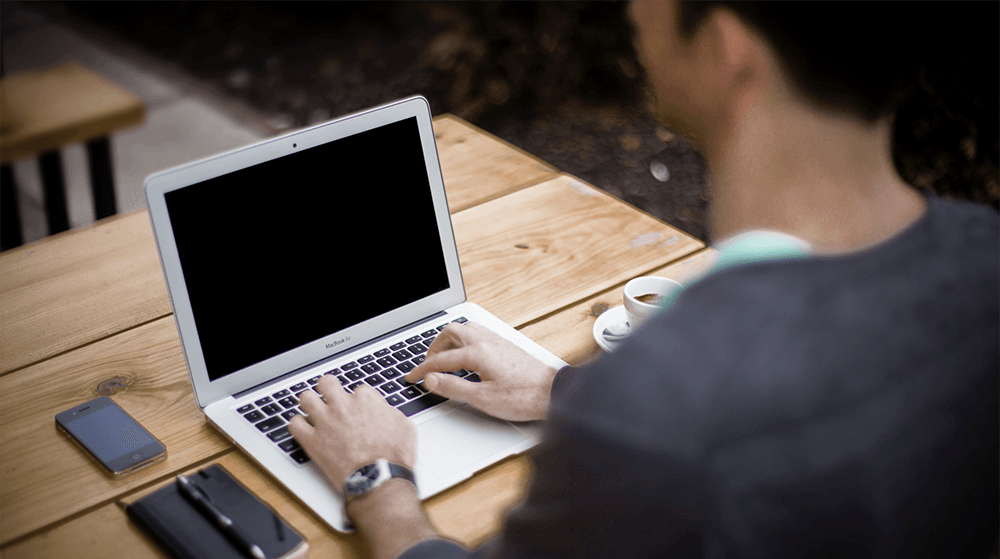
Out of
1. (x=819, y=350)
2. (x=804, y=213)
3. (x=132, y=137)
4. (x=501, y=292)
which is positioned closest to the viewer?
(x=819, y=350)

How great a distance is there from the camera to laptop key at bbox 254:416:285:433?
1.07 metres

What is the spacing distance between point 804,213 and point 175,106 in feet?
12.8

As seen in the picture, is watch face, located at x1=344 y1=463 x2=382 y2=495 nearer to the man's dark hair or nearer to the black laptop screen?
the black laptop screen

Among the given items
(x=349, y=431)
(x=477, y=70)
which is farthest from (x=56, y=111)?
(x=477, y=70)

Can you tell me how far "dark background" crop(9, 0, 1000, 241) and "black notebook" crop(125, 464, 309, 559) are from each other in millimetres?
2451

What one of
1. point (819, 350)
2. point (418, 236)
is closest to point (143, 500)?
point (418, 236)

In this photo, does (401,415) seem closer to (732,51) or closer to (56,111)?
(732,51)

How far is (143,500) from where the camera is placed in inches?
37.3

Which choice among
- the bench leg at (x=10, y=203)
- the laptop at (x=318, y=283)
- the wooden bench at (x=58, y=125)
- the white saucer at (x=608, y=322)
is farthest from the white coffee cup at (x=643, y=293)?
the bench leg at (x=10, y=203)

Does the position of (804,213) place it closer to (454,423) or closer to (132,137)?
(454,423)

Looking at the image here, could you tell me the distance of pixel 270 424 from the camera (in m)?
1.08

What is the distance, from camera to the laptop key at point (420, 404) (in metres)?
1.09

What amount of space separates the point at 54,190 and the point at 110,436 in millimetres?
1768

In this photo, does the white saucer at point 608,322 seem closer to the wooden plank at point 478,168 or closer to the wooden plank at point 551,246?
the wooden plank at point 551,246
